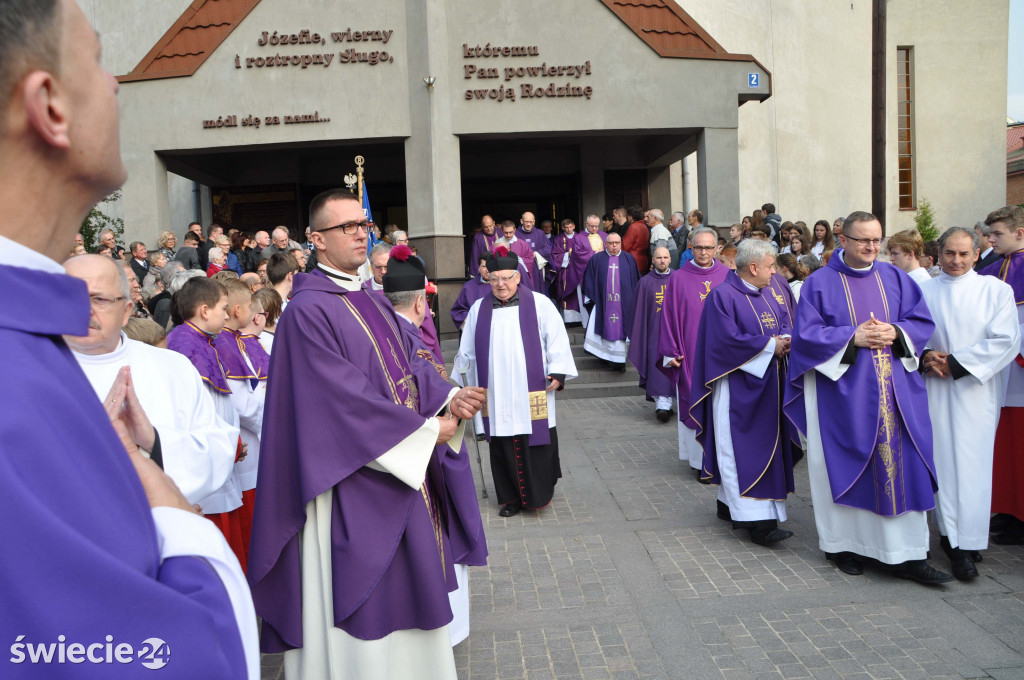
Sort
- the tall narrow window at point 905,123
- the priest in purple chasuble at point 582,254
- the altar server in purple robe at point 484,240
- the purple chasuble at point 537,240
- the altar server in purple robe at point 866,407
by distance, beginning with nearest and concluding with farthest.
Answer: the altar server in purple robe at point 866,407 < the priest in purple chasuble at point 582,254 < the altar server in purple robe at point 484,240 < the purple chasuble at point 537,240 < the tall narrow window at point 905,123

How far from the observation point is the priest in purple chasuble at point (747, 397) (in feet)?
19.1

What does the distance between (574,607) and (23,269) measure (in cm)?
427

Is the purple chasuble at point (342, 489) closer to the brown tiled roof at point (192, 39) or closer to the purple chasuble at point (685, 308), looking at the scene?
the purple chasuble at point (685, 308)

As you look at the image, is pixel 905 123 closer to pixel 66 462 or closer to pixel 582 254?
pixel 582 254

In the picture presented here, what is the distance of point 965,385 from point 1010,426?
804 millimetres

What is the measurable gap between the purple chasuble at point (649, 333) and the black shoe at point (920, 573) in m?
4.96

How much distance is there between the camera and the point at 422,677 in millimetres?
3260

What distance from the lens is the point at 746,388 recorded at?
6.08 meters

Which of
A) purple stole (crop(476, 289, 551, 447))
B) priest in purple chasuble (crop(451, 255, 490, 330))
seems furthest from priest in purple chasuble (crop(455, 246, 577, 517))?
priest in purple chasuble (crop(451, 255, 490, 330))

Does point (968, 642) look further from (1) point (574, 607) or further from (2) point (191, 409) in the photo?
(2) point (191, 409)

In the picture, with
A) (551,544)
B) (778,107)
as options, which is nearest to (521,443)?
(551,544)

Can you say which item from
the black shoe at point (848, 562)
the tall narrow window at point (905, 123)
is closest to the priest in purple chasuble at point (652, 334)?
the black shoe at point (848, 562)

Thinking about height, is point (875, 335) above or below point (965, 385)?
above

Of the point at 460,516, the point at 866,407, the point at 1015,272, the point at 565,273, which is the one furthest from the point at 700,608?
the point at 565,273
